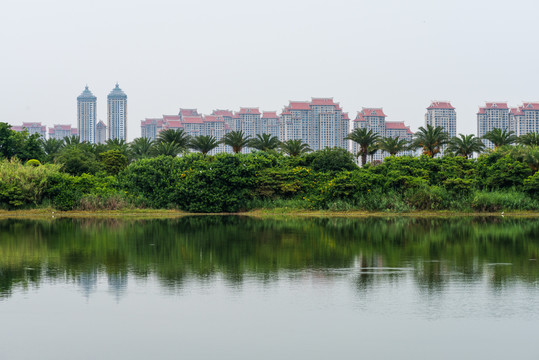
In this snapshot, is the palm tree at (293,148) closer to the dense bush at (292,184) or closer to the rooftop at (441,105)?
the dense bush at (292,184)

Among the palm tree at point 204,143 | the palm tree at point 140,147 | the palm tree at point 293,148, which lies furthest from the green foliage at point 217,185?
the palm tree at point 140,147

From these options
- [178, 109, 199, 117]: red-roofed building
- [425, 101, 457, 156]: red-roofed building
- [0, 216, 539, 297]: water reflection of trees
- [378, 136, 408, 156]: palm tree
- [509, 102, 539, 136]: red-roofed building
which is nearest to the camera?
[0, 216, 539, 297]: water reflection of trees

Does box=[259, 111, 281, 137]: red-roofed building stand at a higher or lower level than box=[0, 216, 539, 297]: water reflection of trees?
higher

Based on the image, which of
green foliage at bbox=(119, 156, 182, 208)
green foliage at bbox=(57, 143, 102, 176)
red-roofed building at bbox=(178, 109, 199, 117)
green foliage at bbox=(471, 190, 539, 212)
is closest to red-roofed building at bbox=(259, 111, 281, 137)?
red-roofed building at bbox=(178, 109, 199, 117)

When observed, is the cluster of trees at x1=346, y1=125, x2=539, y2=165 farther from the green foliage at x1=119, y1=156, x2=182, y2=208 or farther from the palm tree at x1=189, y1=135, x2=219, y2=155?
the green foliage at x1=119, y1=156, x2=182, y2=208

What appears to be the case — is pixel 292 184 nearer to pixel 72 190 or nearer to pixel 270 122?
pixel 72 190

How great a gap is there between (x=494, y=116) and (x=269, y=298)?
411 feet

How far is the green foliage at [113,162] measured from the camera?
170ft

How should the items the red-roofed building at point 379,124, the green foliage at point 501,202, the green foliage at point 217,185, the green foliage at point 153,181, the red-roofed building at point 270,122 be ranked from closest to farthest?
1. the green foliage at point 501,202
2. the green foliage at point 217,185
3. the green foliage at point 153,181
4. the red-roofed building at point 379,124
5. the red-roofed building at point 270,122

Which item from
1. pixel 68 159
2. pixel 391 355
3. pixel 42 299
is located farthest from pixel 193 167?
pixel 391 355

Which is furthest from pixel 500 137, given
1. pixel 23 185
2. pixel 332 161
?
pixel 23 185

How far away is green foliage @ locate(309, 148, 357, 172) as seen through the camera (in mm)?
45062

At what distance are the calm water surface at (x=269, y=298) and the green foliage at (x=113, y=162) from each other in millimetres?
27600

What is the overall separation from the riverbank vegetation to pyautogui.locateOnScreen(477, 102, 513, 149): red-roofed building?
87.7m
